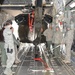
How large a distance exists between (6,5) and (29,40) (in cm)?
373

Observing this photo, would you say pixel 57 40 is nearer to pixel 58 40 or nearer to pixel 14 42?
pixel 58 40

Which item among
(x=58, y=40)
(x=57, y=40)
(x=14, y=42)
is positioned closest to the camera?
(x=14, y=42)

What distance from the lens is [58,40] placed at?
11945 millimetres

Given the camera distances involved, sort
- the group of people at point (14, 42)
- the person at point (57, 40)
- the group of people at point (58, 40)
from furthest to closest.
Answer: the person at point (57, 40) < the group of people at point (58, 40) < the group of people at point (14, 42)

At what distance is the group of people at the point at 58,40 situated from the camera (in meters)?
10.0

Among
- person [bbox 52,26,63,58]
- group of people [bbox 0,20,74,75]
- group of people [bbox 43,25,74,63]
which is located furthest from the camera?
person [bbox 52,26,63,58]

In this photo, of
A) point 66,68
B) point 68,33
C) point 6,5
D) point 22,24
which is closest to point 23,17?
point 22,24

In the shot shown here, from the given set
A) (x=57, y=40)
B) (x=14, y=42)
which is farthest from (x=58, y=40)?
(x=14, y=42)

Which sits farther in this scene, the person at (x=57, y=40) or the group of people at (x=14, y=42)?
the person at (x=57, y=40)

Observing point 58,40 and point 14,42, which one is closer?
point 14,42

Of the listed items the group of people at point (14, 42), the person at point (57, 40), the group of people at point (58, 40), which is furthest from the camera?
the person at point (57, 40)

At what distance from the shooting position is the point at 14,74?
8.06m

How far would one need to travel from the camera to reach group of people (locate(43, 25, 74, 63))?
10.0 metres

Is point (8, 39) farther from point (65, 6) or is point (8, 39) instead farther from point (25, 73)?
point (65, 6)
